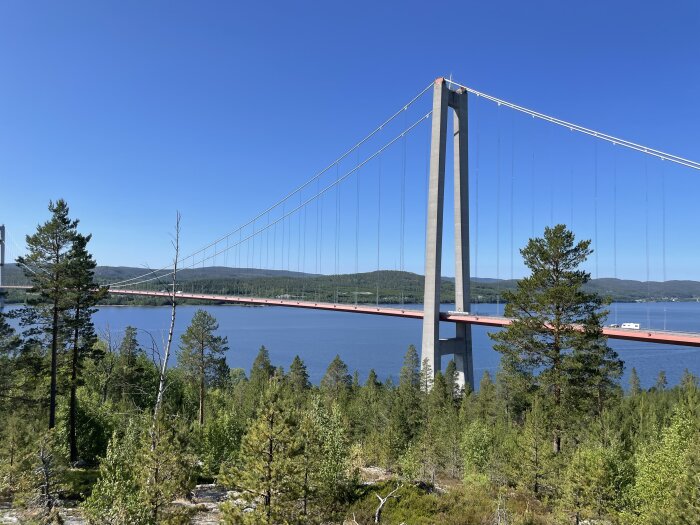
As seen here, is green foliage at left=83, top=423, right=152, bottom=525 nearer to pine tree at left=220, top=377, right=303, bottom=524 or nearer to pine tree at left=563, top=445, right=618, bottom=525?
pine tree at left=220, top=377, right=303, bottom=524

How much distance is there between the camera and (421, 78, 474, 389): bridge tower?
1267 inches

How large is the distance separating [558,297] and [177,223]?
11.2 metres

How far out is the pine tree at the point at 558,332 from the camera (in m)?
14.3

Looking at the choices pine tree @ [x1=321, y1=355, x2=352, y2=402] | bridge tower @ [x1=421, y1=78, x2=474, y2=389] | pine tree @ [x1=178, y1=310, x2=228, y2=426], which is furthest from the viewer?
pine tree @ [x1=321, y1=355, x2=352, y2=402]

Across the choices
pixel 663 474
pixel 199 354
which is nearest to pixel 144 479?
pixel 663 474

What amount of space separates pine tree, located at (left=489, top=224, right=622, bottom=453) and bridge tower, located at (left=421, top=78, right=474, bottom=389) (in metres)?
16.4

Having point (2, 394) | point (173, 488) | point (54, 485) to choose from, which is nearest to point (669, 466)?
point (173, 488)

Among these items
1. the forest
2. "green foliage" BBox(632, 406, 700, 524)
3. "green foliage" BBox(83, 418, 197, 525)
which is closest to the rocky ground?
the forest

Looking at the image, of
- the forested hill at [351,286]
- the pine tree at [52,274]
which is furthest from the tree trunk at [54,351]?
the forested hill at [351,286]

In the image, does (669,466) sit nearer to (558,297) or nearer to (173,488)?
(558,297)

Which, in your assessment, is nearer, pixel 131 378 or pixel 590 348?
pixel 590 348

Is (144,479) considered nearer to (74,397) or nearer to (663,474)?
(663,474)

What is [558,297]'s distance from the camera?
1455 cm

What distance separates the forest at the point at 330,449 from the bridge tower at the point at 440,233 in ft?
26.4
